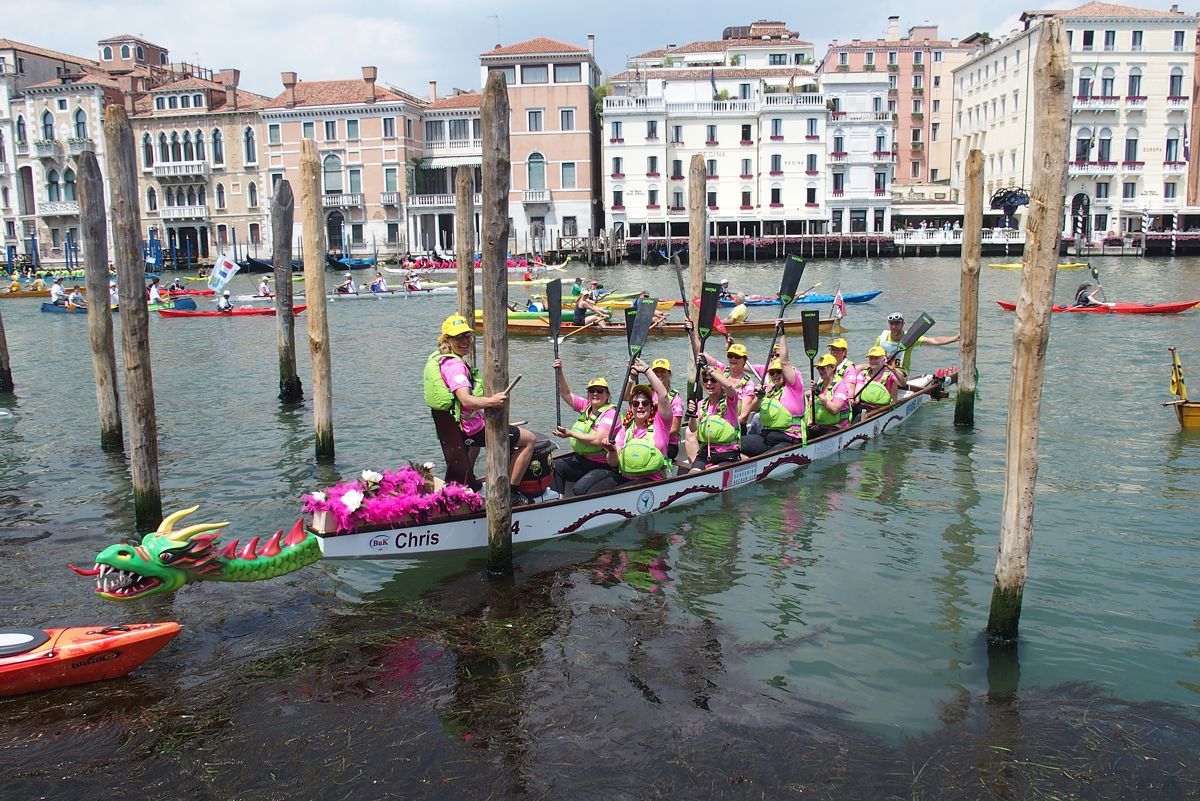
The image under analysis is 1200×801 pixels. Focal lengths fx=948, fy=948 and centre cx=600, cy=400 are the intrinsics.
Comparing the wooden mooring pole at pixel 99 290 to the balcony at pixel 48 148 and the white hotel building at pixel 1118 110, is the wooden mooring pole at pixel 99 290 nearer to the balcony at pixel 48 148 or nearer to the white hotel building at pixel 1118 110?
the white hotel building at pixel 1118 110

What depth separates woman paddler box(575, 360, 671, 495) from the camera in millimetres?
8430

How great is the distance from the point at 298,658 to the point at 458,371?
89.8 inches

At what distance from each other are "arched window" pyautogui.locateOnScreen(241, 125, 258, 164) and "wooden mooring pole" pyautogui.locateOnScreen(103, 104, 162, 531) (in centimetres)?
5129

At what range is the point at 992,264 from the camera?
44.2 m

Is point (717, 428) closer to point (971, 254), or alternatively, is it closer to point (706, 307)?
point (706, 307)

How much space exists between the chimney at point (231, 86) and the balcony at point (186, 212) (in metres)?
6.13

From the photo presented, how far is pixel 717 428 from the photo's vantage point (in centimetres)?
948

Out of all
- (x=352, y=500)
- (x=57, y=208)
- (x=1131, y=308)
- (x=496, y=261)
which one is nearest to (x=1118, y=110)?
(x=1131, y=308)

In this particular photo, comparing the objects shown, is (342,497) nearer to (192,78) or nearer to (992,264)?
(992,264)

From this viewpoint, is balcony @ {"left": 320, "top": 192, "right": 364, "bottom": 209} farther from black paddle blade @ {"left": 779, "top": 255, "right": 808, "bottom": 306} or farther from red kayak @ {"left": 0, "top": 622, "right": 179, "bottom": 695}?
red kayak @ {"left": 0, "top": 622, "right": 179, "bottom": 695}

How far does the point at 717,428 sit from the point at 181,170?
178 ft

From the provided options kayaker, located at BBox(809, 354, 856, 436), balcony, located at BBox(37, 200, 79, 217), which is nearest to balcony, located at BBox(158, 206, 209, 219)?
balcony, located at BBox(37, 200, 79, 217)

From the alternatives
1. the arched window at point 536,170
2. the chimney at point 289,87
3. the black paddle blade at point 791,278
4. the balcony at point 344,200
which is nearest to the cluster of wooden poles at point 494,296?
the black paddle blade at point 791,278

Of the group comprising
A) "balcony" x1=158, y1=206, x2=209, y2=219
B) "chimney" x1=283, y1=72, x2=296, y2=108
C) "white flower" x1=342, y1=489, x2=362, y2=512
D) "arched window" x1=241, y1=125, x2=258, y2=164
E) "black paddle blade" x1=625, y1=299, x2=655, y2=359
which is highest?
"chimney" x1=283, y1=72, x2=296, y2=108
